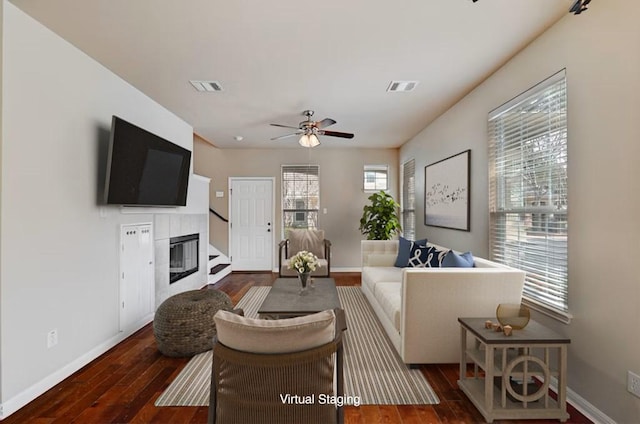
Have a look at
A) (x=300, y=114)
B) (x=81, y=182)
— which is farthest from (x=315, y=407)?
(x=300, y=114)

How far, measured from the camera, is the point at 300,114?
14.3 feet

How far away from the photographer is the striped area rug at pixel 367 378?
2.19 meters

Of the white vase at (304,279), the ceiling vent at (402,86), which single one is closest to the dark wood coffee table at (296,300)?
the white vase at (304,279)

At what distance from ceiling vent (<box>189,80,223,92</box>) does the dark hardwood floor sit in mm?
2735

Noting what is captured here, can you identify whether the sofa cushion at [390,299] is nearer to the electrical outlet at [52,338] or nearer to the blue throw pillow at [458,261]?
the blue throw pillow at [458,261]

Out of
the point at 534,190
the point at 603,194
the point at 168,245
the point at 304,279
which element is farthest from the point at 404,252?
the point at 168,245

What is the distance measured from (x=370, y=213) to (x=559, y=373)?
173 inches

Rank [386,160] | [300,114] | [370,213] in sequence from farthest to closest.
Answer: [386,160] → [370,213] → [300,114]

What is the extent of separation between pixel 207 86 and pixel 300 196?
3602 mm

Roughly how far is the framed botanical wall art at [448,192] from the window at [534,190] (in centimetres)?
55

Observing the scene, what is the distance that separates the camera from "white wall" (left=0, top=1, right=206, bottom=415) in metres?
2.08

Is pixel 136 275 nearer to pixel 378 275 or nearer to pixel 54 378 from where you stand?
pixel 54 378

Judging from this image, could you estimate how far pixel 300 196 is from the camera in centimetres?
677

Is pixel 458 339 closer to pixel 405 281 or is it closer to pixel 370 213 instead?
pixel 405 281
